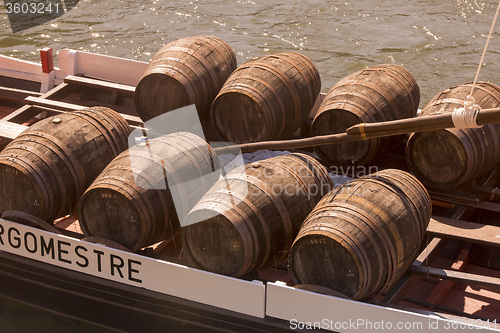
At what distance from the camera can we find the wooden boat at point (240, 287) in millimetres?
6305

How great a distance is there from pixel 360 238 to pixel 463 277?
4.28 ft

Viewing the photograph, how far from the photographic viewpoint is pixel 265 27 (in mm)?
19672

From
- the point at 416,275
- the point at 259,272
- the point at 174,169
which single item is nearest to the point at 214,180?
the point at 174,169

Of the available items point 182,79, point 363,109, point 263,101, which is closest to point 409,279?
point 363,109

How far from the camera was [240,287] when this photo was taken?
256 inches

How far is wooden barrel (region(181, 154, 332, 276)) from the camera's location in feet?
21.1

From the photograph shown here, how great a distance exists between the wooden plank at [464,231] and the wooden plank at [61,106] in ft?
12.4

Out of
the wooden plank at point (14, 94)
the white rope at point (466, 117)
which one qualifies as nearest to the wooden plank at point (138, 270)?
the white rope at point (466, 117)

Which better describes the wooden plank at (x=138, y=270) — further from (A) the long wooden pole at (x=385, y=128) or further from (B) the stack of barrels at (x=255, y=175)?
(A) the long wooden pole at (x=385, y=128)

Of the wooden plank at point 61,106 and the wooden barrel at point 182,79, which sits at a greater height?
the wooden barrel at point 182,79

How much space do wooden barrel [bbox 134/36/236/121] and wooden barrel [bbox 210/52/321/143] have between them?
0.39 metres

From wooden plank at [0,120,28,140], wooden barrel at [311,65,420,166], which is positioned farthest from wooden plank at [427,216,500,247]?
wooden plank at [0,120,28,140]

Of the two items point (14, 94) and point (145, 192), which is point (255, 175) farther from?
point (14, 94)

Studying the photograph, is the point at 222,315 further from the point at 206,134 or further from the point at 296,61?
the point at 296,61
